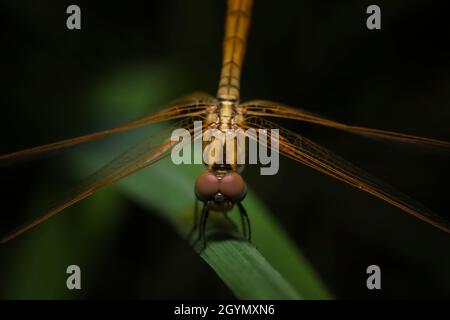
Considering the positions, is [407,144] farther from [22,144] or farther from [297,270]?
[22,144]

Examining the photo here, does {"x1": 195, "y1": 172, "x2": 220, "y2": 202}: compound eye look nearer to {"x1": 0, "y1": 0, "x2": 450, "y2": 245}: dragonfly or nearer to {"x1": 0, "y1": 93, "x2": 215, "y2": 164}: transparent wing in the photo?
{"x1": 0, "y1": 0, "x2": 450, "y2": 245}: dragonfly

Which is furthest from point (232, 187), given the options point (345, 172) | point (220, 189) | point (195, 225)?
point (345, 172)

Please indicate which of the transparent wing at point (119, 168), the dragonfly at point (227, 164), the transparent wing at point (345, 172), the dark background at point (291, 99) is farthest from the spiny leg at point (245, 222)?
the dark background at point (291, 99)

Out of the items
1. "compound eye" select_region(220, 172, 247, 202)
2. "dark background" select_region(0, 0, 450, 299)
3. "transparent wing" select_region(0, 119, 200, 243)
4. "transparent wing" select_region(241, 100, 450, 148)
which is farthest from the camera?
"dark background" select_region(0, 0, 450, 299)

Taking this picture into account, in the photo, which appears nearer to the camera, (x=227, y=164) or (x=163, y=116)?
(x=227, y=164)

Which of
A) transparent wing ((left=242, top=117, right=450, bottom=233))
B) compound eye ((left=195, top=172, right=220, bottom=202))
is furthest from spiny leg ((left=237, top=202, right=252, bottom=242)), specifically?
transparent wing ((left=242, top=117, right=450, bottom=233))

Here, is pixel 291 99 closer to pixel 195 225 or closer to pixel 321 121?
pixel 321 121

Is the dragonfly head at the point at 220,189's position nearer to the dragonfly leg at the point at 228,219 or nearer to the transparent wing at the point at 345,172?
the dragonfly leg at the point at 228,219
